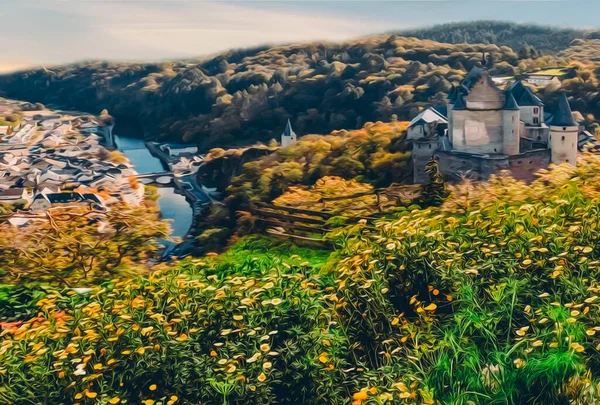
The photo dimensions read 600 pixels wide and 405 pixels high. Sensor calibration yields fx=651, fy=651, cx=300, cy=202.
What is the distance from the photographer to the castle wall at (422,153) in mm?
9742

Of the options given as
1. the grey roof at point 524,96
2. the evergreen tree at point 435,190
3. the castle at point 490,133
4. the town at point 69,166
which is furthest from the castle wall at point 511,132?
the town at point 69,166

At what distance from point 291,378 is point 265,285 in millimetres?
824

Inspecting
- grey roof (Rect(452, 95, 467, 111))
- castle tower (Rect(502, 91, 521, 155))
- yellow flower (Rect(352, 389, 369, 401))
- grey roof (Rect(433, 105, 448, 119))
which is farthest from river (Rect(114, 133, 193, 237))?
grey roof (Rect(452, 95, 467, 111))

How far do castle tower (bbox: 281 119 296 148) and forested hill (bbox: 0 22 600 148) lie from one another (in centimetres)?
10

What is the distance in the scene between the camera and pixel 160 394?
17.9ft

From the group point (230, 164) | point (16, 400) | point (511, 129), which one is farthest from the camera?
point (511, 129)

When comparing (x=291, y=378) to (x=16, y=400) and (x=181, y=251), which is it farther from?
(x=181, y=251)

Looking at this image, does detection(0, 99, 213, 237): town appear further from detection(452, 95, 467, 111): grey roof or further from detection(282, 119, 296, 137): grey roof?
detection(452, 95, 467, 111): grey roof

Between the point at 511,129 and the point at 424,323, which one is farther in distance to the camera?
the point at 511,129

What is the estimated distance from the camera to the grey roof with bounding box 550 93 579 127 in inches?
431

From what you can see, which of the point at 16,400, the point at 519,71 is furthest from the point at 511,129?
the point at 16,400

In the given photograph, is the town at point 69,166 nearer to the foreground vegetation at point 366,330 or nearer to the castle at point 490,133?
the foreground vegetation at point 366,330

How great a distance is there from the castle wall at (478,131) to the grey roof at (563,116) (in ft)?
3.03

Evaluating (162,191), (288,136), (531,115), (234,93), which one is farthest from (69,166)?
(531,115)
